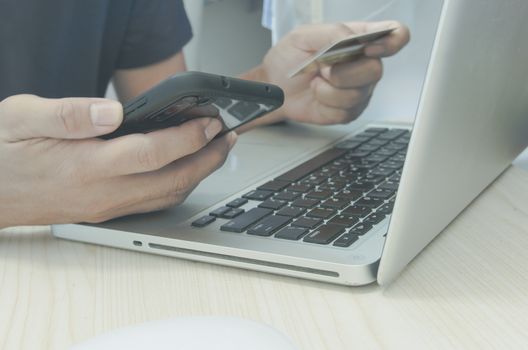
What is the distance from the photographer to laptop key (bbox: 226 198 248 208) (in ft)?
2.00

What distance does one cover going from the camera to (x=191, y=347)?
0.34m

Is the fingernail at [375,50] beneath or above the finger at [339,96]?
above

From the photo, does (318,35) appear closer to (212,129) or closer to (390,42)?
(390,42)

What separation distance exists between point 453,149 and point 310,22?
2.99 ft

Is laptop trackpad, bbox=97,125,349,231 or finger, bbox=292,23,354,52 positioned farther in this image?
finger, bbox=292,23,354,52

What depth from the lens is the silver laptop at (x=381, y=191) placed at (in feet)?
1.39

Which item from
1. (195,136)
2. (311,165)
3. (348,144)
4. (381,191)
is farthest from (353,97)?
(195,136)

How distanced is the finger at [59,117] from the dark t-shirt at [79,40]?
1.66ft

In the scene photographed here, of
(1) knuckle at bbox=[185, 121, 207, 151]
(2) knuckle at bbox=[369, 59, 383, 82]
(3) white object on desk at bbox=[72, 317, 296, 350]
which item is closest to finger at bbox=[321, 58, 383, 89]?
(2) knuckle at bbox=[369, 59, 383, 82]

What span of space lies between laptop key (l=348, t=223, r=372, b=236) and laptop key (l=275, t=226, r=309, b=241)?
0.03 m

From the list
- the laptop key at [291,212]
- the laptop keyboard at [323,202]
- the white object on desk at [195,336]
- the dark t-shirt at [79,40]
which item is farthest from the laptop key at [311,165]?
the dark t-shirt at [79,40]

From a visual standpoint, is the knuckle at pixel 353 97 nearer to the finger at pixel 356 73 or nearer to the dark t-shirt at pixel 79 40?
the finger at pixel 356 73

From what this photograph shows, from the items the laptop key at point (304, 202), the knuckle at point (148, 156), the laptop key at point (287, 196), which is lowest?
the laptop key at point (287, 196)

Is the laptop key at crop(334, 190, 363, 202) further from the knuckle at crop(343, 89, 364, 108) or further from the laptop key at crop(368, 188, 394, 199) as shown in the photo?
the knuckle at crop(343, 89, 364, 108)
